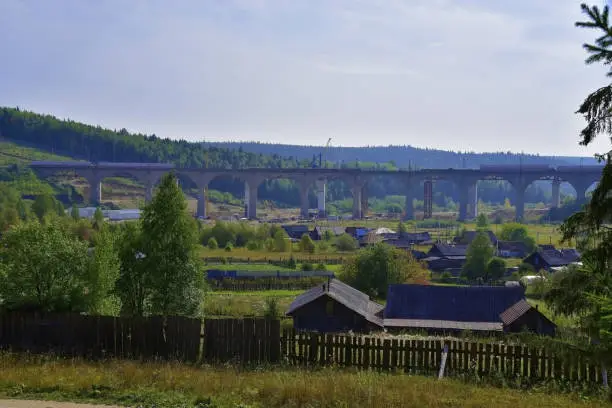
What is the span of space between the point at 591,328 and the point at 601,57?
295cm

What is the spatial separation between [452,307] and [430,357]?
1643cm

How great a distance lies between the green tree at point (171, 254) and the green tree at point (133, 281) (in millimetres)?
462

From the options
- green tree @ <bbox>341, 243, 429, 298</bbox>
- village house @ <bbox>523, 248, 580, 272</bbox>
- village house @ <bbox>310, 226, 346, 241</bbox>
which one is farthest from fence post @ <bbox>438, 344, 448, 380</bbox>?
village house @ <bbox>310, 226, 346, 241</bbox>

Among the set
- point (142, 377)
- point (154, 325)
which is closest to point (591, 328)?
point (142, 377)

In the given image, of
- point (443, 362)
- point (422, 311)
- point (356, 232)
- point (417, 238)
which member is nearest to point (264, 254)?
point (417, 238)

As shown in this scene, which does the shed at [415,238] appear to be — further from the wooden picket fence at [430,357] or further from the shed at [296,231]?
the wooden picket fence at [430,357]

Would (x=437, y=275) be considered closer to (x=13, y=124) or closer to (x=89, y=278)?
(x=89, y=278)

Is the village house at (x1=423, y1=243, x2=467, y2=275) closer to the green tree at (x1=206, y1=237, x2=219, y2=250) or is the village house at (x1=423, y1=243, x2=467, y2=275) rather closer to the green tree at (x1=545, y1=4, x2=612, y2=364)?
the green tree at (x1=206, y1=237, x2=219, y2=250)

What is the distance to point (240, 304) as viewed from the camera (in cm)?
3791

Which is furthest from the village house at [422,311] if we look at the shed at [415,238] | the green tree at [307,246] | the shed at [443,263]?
the shed at [415,238]

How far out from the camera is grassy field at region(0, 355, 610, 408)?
36.5ft

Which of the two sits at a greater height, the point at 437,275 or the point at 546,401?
the point at 546,401

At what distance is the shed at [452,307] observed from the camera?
95.1 ft

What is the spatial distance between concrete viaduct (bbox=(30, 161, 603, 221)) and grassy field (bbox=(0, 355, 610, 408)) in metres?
121
